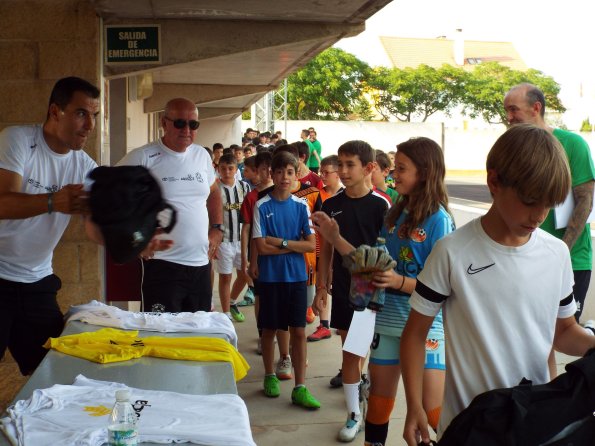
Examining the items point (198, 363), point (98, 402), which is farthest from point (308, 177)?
point (98, 402)

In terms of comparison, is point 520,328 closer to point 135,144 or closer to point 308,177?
point 308,177

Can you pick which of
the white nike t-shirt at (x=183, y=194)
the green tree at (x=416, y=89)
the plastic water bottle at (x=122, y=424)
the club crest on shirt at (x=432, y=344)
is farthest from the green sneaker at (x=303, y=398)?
the green tree at (x=416, y=89)

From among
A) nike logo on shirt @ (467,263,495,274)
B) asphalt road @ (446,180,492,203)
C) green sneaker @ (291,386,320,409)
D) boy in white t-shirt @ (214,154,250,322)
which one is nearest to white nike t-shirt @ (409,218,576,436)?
nike logo on shirt @ (467,263,495,274)

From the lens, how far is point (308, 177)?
10125mm

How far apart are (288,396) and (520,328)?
4.07m

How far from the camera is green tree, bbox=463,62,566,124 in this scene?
210 feet

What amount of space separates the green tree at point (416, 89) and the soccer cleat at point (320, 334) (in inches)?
2186

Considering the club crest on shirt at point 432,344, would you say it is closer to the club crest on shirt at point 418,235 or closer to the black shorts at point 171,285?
the club crest on shirt at point 418,235

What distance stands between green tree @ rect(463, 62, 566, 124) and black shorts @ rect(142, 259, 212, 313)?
198 ft

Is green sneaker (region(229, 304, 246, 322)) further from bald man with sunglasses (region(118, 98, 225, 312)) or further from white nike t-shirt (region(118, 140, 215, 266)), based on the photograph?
white nike t-shirt (region(118, 140, 215, 266))

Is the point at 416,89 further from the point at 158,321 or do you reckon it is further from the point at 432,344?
the point at 158,321

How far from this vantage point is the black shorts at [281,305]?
6.40 m

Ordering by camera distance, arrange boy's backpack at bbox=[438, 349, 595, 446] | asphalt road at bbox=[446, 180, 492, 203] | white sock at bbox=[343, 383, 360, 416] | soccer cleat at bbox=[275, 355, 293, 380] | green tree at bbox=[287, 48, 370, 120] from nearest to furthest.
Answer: boy's backpack at bbox=[438, 349, 595, 446], white sock at bbox=[343, 383, 360, 416], soccer cleat at bbox=[275, 355, 293, 380], asphalt road at bbox=[446, 180, 492, 203], green tree at bbox=[287, 48, 370, 120]

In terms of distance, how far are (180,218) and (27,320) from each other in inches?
60.0
